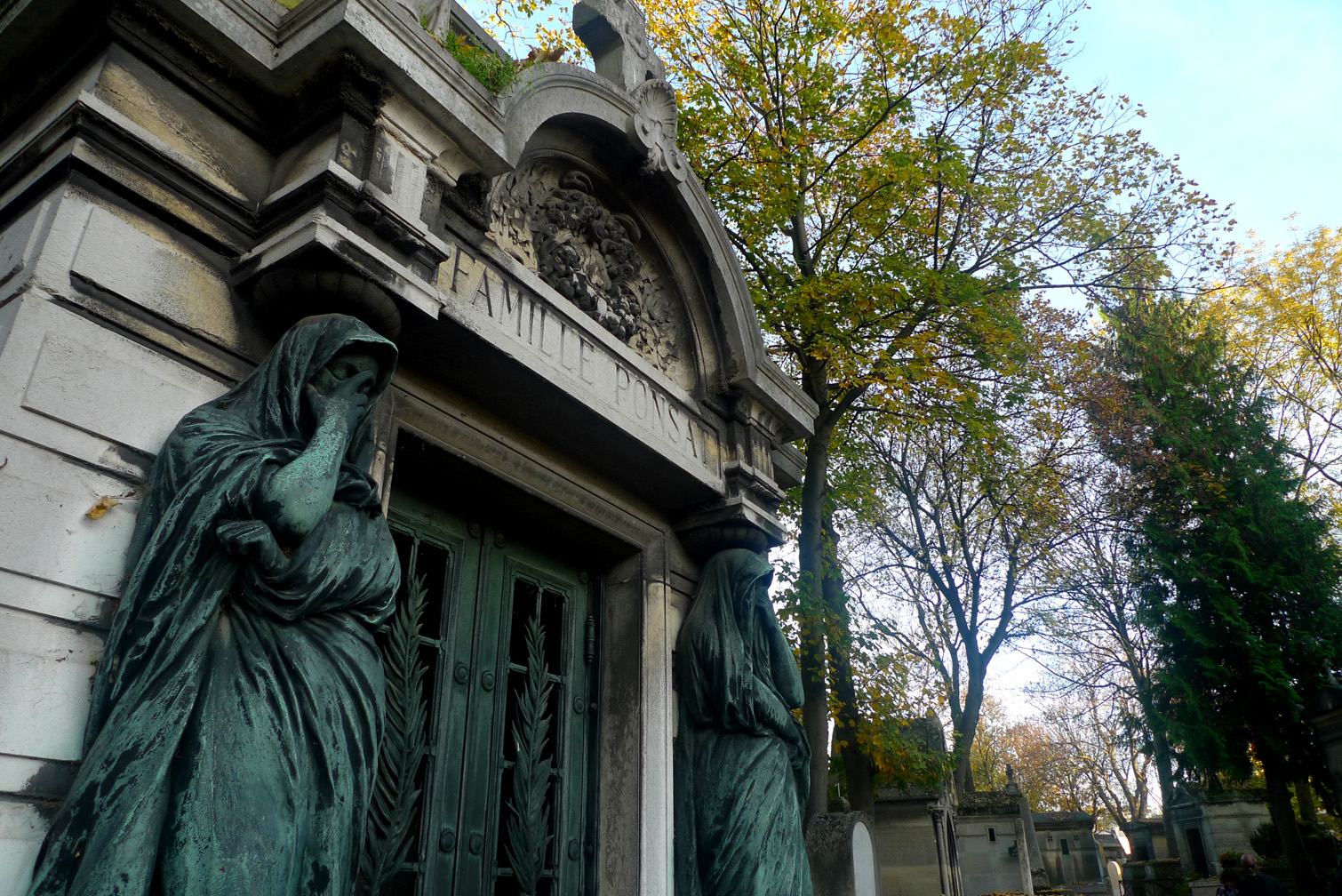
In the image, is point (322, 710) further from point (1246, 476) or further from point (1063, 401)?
point (1246, 476)

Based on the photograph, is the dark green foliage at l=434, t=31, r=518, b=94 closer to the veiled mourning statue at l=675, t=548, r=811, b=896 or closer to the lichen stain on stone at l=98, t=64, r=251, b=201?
the lichen stain on stone at l=98, t=64, r=251, b=201

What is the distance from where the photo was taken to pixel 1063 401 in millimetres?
15828

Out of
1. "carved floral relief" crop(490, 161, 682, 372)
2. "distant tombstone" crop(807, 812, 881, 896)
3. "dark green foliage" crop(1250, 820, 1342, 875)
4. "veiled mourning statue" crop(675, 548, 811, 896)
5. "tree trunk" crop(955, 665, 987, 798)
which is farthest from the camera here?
"dark green foliage" crop(1250, 820, 1342, 875)

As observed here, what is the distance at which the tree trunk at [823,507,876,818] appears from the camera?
9.65 meters

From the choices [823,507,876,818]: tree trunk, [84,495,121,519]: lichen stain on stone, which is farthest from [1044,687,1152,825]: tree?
[84,495,121,519]: lichen stain on stone

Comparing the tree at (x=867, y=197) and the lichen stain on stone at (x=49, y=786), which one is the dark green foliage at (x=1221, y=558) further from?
the lichen stain on stone at (x=49, y=786)

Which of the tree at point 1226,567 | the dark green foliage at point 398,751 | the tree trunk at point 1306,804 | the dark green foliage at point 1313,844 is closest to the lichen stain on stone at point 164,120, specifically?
the dark green foliage at point 398,751

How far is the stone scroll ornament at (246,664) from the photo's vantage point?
2.05 meters

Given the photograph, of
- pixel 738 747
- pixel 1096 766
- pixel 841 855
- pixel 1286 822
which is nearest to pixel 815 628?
pixel 841 855

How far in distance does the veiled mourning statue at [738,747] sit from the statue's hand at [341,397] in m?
2.36

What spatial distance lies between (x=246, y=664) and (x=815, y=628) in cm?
736

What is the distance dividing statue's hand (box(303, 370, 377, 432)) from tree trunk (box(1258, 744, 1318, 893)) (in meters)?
19.9

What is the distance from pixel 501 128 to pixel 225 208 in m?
1.20

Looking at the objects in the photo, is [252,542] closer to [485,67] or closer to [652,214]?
[485,67]
